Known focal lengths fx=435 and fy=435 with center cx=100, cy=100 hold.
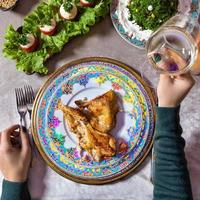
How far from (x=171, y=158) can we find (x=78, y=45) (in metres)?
0.46

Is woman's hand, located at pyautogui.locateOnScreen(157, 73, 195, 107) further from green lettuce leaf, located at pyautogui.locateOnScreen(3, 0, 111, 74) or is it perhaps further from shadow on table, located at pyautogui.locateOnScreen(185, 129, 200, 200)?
green lettuce leaf, located at pyautogui.locateOnScreen(3, 0, 111, 74)

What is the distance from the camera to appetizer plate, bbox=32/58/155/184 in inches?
51.6

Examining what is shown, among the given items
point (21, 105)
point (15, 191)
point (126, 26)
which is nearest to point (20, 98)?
point (21, 105)

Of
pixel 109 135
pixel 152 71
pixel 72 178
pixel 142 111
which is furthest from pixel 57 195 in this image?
pixel 152 71

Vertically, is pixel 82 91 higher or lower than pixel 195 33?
lower

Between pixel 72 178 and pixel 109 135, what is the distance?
0.58ft

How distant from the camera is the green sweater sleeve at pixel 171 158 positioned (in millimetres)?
1185

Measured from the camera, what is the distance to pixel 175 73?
110cm

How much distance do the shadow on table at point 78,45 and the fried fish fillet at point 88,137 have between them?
0.16 meters

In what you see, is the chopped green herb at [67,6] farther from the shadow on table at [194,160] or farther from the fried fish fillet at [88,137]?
the shadow on table at [194,160]

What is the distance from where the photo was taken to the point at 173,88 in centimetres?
115

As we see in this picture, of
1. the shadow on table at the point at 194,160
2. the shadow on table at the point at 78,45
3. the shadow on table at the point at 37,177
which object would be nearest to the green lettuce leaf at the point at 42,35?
the shadow on table at the point at 78,45

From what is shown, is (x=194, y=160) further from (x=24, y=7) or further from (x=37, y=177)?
(x=24, y=7)

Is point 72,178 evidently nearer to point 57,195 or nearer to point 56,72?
point 57,195
